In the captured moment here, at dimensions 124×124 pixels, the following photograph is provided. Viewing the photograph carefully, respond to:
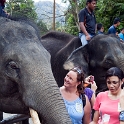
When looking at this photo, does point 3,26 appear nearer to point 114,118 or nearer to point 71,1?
point 114,118

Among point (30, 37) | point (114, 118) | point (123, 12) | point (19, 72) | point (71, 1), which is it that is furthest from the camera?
point (71, 1)

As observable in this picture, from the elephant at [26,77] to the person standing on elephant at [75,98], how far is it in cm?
63

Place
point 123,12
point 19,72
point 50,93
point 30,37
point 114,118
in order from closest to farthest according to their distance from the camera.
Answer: point 50,93 → point 19,72 → point 30,37 → point 114,118 → point 123,12

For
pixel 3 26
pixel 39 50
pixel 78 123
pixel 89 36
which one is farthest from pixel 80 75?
pixel 89 36

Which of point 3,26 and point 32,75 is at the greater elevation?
point 3,26

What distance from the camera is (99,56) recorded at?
6566 mm

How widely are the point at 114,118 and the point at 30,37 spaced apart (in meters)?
1.25

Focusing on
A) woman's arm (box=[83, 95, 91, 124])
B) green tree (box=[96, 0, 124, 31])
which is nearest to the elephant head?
woman's arm (box=[83, 95, 91, 124])

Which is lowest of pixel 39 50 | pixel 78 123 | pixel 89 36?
pixel 78 123

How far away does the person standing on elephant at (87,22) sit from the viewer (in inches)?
275

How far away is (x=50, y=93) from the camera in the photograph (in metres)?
3.02

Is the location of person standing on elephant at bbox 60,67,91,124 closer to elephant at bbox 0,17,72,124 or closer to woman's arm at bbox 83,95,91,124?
woman's arm at bbox 83,95,91,124

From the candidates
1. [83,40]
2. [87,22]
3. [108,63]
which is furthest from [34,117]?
[87,22]

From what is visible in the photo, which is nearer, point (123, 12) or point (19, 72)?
point (19, 72)
